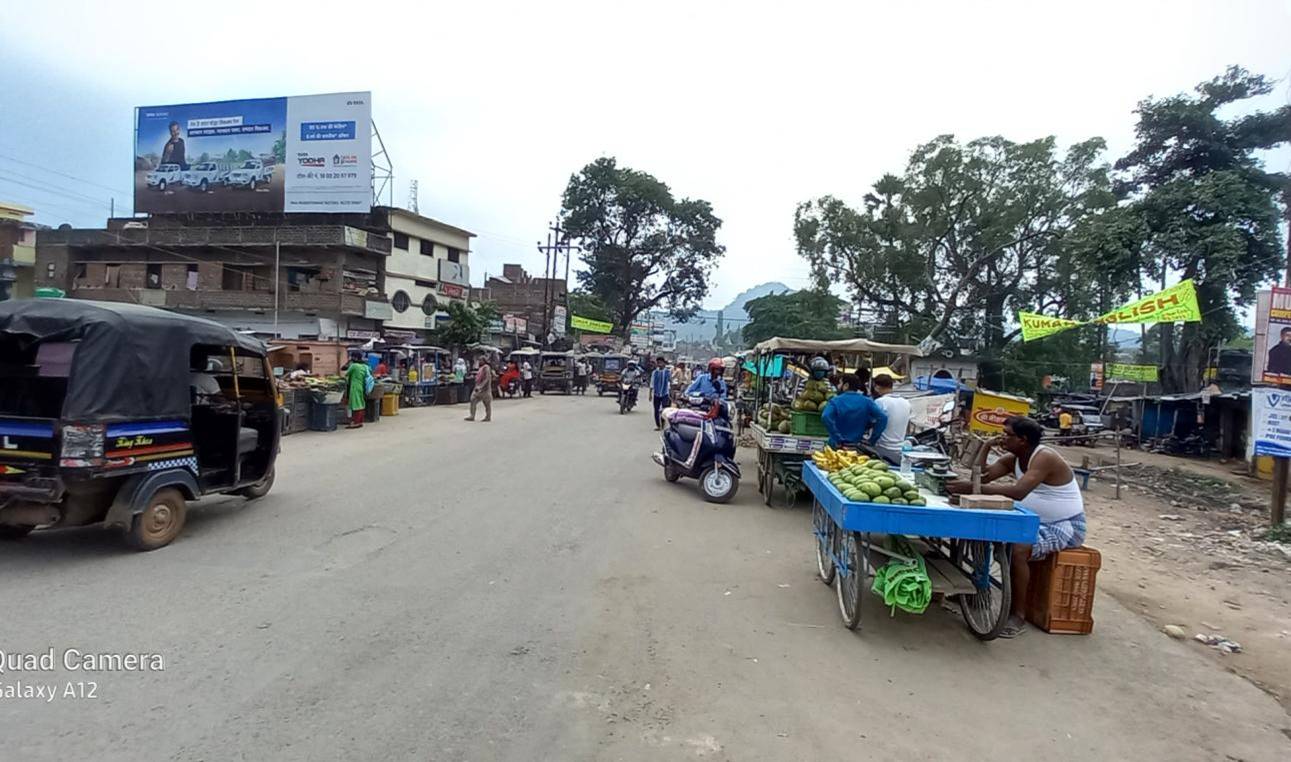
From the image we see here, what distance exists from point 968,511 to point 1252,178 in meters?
23.6

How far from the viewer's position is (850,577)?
5.14m

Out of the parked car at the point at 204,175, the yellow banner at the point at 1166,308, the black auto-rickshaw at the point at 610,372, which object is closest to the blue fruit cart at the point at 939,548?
the yellow banner at the point at 1166,308

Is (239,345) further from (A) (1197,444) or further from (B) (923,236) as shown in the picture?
(B) (923,236)

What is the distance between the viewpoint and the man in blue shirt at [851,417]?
26.9ft

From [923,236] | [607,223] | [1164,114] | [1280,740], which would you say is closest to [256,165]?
[607,223]

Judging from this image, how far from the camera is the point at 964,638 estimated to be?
199 inches

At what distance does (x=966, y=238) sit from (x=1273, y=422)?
90.6ft

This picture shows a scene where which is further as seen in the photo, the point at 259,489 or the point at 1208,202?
the point at 1208,202

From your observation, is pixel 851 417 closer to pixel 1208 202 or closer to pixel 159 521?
pixel 159 521

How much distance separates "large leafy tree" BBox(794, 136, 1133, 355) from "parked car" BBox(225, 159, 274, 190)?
89.4 ft

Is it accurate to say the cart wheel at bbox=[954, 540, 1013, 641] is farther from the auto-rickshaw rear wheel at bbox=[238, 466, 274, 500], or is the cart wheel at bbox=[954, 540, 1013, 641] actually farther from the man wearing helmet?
the auto-rickshaw rear wheel at bbox=[238, 466, 274, 500]

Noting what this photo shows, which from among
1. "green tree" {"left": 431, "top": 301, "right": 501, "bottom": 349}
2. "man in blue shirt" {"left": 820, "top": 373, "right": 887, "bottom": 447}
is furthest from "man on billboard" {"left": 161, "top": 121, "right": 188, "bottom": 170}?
"man in blue shirt" {"left": 820, "top": 373, "right": 887, "bottom": 447}

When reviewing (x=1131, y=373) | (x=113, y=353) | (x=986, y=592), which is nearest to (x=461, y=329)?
(x=113, y=353)

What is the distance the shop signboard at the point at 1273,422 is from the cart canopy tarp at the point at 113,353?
466 inches
